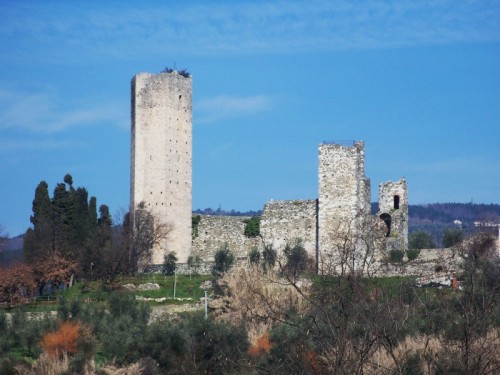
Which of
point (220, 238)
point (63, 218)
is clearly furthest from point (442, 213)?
point (63, 218)

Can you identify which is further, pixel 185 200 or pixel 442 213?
pixel 442 213

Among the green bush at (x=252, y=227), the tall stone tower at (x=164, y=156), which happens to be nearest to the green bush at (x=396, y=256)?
the green bush at (x=252, y=227)

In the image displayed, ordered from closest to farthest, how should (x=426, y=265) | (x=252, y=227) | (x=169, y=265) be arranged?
(x=426, y=265) < (x=169, y=265) < (x=252, y=227)

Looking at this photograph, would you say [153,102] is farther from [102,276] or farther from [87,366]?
[87,366]

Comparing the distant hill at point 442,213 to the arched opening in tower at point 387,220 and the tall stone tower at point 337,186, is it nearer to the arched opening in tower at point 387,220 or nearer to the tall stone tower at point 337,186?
the arched opening in tower at point 387,220

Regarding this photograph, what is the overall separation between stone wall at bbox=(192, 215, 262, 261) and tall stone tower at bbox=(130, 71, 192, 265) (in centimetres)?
90

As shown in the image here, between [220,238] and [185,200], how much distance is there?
217 cm

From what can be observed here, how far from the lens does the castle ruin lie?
150 ft

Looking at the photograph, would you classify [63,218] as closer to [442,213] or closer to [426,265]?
[426,265]

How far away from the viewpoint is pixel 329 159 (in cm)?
4428

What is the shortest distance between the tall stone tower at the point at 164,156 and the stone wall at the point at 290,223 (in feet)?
10.2

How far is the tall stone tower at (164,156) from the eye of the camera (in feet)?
155

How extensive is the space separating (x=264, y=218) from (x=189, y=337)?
18865mm

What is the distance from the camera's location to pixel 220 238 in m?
49.2
